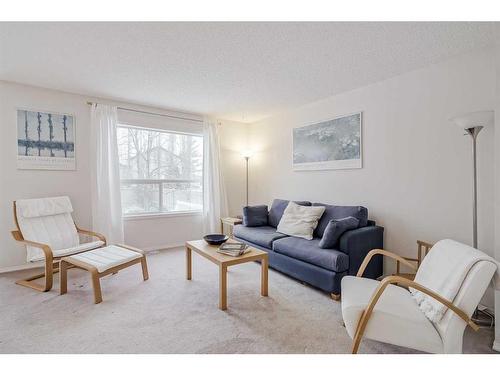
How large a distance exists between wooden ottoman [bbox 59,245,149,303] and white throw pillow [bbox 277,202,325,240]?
1.76 meters

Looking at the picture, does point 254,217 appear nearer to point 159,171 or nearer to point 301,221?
point 301,221

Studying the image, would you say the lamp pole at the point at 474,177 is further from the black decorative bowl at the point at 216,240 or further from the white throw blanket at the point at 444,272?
the black decorative bowl at the point at 216,240

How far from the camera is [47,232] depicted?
296cm

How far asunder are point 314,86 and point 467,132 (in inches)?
Answer: 64.9

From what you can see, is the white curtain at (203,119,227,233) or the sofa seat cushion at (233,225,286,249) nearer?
the sofa seat cushion at (233,225,286,249)

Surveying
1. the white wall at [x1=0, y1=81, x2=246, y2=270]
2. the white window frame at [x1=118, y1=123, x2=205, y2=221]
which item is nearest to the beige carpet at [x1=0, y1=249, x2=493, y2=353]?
the white wall at [x1=0, y1=81, x2=246, y2=270]

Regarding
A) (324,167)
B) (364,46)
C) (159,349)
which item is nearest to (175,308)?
(159,349)

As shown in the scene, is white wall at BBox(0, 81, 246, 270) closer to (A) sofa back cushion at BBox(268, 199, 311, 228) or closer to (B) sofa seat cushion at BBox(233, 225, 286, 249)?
(B) sofa seat cushion at BBox(233, 225, 286, 249)

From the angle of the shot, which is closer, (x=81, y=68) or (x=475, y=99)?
(x=475, y=99)

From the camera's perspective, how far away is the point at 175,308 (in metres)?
2.22

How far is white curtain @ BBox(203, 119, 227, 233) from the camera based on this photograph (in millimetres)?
4477

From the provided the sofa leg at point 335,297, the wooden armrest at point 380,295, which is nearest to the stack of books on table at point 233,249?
the sofa leg at point 335,297

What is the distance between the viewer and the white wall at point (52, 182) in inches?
120

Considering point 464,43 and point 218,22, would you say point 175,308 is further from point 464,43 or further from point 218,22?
point 464,43
